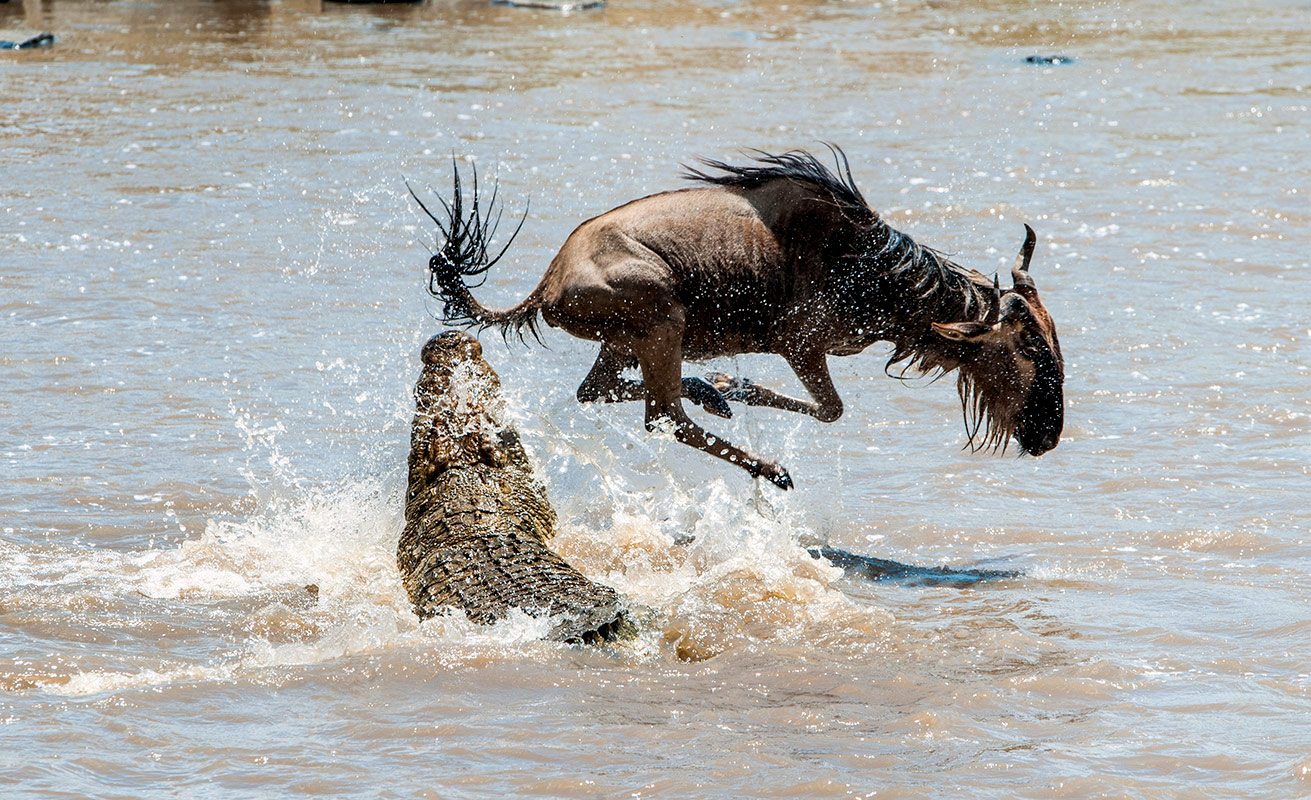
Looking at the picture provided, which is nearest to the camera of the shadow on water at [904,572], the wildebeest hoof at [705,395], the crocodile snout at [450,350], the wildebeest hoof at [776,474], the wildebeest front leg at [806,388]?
the shadow on water at [904,572]

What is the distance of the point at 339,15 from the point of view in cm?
2677

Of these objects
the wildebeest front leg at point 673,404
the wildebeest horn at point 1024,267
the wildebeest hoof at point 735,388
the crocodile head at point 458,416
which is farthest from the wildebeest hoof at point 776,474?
the wildebeest horn at point 1024,267

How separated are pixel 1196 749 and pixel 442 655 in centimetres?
227

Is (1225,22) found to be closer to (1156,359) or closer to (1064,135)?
(1064,135)

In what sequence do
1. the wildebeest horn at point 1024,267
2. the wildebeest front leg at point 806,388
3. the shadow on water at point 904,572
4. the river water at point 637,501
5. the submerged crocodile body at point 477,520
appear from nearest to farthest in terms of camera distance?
the river water at point 637,501
the submerged crocodile body at point 477,520
the shadow on water at point 904,572
the wildebeest horn at point 1024,267
the wildebeest front leg at point 806,388

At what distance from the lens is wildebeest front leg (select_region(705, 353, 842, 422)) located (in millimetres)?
7078

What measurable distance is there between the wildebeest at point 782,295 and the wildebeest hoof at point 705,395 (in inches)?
7.3

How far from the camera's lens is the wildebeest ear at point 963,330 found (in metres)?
6.74

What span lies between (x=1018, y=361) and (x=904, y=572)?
110 cm

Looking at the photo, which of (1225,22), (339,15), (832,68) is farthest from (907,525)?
(339,15)

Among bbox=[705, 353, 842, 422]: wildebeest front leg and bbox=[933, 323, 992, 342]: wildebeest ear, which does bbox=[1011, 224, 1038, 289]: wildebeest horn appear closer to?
bbox=[933, 323, 992, 342]: wildebeest ear

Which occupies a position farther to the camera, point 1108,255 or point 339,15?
point 339,15

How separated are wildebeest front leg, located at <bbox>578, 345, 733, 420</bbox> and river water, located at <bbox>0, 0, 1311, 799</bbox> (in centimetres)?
23

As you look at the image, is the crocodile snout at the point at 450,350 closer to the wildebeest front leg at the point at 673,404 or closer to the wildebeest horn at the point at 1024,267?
the wildebeest front leg at the point at 673,404
